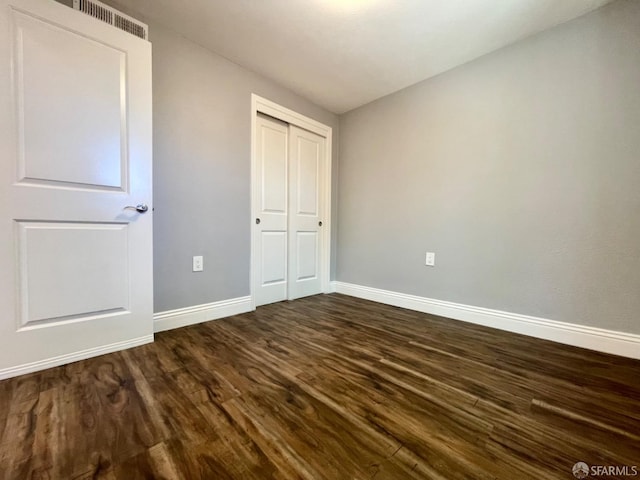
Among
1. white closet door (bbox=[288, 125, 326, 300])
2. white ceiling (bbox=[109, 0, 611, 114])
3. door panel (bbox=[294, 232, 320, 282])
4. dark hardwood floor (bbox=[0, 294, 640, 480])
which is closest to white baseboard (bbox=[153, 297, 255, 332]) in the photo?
dark hardwood floor (bbox=[0, 294, 640, 480])

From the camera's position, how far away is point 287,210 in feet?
9.28

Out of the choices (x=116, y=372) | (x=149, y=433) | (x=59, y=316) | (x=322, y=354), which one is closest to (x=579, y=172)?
(x=322, y=354)

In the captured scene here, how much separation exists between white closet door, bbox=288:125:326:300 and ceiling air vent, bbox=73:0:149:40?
1.40 m

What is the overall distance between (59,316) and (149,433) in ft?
3.15

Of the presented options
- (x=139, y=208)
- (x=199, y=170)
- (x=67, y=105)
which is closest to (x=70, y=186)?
(x=139, y=208)

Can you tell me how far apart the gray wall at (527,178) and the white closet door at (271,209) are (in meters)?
1.04

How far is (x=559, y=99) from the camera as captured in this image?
1.83 metres

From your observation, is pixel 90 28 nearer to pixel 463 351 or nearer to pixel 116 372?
pixel 116 372

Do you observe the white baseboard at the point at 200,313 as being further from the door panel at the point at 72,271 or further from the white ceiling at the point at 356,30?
the white ceiling at the point at 356,30

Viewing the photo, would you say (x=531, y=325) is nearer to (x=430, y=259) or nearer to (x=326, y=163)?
(x=430, y=259)

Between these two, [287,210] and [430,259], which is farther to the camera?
[287,210]

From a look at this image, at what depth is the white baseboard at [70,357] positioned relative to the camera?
1.31m

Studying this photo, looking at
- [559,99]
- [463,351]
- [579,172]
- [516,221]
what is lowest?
[463,351]

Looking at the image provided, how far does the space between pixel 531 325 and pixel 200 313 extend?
252cm
